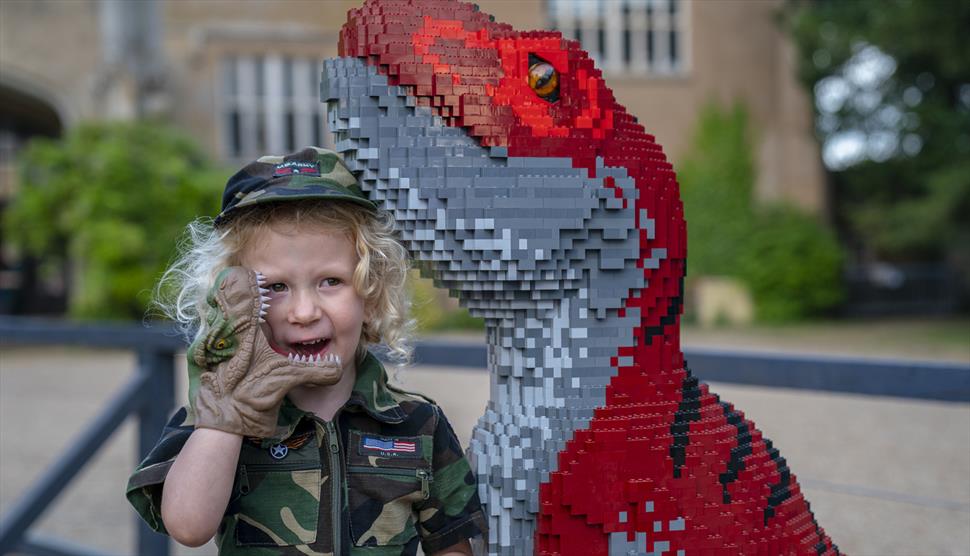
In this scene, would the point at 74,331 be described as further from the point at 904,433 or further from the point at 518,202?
the point at 904,433

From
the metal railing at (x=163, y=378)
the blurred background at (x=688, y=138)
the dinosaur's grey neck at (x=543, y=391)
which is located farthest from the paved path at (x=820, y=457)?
the blurred background at (x=688, y=138)

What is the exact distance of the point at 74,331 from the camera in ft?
12.5

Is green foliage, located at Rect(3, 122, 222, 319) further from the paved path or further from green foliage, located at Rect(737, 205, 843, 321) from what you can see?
green foliage, located at Rect(737, 205, 843, 321)

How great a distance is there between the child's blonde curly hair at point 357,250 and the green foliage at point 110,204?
40.4 feet

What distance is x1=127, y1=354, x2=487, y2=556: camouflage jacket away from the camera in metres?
1.37

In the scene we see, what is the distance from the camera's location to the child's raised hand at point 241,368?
1.24m

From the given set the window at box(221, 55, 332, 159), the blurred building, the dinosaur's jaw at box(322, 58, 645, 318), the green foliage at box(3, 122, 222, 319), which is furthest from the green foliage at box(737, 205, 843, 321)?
the dinosaur's jaw at box(322, 58, 645, 318)

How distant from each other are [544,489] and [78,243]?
13421 mm

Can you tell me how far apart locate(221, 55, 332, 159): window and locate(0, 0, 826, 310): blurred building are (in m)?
0.02

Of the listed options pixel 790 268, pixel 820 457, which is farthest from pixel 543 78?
pixel 790 268

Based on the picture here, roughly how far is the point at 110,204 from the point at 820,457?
11.4 metres

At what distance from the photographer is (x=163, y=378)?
3463 mm

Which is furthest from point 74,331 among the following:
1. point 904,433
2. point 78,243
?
point 78,243

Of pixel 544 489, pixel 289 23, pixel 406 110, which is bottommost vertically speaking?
pixel 544 489
